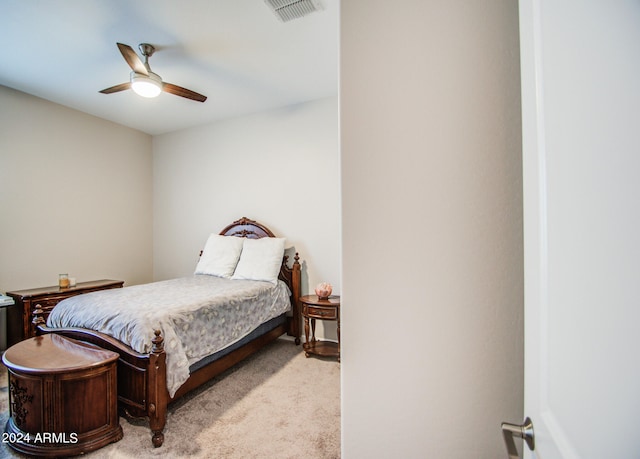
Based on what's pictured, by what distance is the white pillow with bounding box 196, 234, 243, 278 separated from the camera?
3391 millimetres

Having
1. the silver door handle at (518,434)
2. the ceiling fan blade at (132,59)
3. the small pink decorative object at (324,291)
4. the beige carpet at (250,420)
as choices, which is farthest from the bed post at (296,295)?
the silver door handle at (518,434)

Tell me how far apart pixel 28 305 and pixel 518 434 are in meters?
3.98

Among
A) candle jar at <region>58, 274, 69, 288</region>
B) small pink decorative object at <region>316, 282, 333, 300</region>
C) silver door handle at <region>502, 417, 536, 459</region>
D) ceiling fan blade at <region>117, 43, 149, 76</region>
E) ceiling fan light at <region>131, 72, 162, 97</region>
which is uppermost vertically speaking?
ceiling fan blade at <region>117, 43, 149, 76</region>

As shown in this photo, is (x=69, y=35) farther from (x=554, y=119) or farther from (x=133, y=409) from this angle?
(x=554, y=119)

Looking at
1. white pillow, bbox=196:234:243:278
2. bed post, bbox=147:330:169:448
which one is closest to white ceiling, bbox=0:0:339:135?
white pillow, bbox=196:234:243:278

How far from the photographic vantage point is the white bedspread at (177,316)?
1.82 metres

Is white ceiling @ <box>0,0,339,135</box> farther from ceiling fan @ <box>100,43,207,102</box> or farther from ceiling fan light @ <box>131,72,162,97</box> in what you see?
ceiling fan light @ <box>131,72,162,97</box>

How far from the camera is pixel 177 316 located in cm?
195

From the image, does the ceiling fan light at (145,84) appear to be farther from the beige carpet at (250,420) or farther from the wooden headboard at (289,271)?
the beige carpet at (250,420)

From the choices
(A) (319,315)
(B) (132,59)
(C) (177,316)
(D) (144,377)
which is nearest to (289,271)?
(A) (319,315)

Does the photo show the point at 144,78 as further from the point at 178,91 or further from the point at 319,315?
the point at 319,315

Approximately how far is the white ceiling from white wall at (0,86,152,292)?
32cm

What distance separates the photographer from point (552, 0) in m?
0.46

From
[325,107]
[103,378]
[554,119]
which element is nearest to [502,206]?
[554,119]
